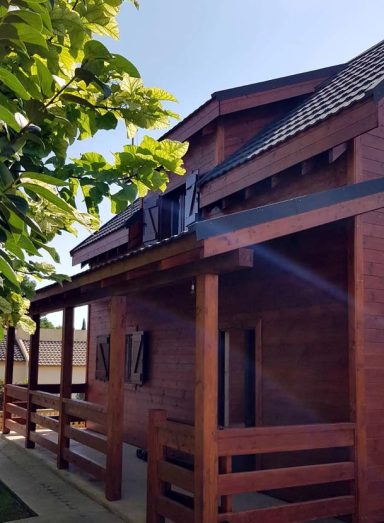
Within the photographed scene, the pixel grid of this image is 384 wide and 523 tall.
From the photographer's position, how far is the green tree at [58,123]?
5.50 feet

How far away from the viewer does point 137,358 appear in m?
9.16

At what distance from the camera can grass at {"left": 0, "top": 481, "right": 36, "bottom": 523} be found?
5.34 m

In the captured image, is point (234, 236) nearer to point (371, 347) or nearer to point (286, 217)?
point (286, 217)

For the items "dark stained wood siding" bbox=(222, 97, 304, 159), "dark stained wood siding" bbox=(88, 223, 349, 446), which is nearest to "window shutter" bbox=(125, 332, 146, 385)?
"dark stained wood siding" bbox=(88, 223, 349, 446)

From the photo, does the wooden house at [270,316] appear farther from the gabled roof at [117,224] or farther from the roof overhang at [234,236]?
the gabled roof at [117,224]

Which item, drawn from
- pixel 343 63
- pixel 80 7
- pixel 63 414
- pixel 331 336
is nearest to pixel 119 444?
pixel 63 414

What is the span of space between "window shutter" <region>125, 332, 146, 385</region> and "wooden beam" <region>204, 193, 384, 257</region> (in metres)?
5.06

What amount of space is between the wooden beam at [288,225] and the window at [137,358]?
16.6ft

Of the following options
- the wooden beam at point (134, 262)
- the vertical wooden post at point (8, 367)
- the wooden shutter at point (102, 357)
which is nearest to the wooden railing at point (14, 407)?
the vertical wooden post at point (8, 367)

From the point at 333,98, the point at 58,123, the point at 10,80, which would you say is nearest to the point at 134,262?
the point at 58,123

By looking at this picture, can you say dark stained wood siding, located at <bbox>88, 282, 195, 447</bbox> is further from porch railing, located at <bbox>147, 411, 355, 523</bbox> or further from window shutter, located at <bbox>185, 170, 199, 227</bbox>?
porch railing, located at <bbox>147, 411, 355, 523</bbox>

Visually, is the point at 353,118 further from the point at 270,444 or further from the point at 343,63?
the point at 343,63

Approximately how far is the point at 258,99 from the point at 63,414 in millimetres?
4986

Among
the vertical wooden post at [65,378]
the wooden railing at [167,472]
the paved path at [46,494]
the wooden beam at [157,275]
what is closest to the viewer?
the wooden beam at [157,275]
